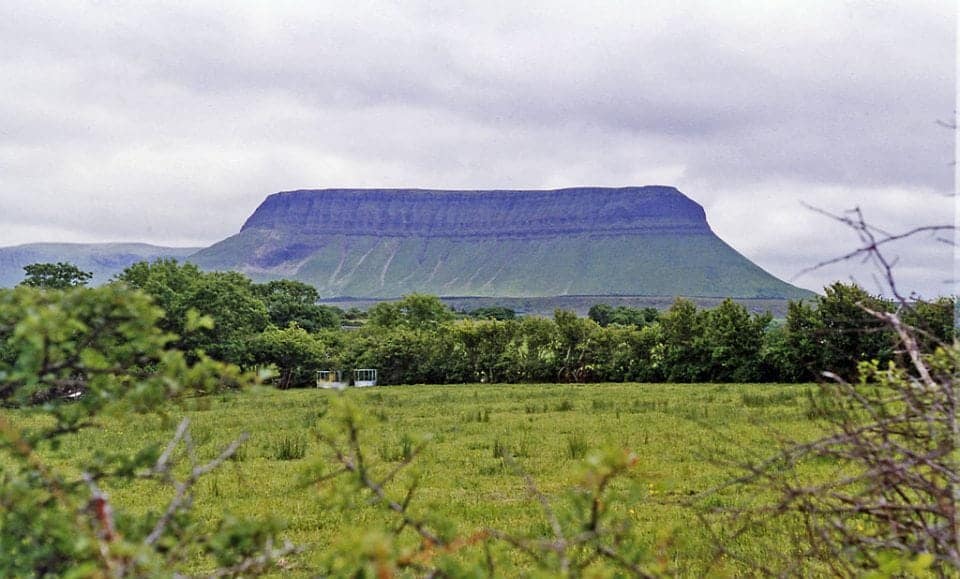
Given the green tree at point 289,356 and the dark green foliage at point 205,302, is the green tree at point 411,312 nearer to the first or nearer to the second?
the dark green foliage at point 205,302

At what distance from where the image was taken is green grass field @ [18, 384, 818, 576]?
7910mm

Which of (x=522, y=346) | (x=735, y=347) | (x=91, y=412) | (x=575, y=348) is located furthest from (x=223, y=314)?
(x=91, y=412)

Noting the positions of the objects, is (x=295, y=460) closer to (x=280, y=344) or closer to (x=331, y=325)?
(x=280, y=344)

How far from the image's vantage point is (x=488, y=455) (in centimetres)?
1537

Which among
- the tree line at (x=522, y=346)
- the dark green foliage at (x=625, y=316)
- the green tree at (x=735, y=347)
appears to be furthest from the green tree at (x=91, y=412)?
the dark green foliage at (x=625, y=316)

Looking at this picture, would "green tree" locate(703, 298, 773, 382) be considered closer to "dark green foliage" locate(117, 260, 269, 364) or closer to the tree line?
the tree line

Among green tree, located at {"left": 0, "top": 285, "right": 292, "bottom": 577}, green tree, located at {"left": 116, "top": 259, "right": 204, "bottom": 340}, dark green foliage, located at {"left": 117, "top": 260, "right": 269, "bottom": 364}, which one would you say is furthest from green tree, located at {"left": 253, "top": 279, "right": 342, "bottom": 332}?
green tree, located at {"left": 0, "top": 285, "right": 292, "bottom": 577}

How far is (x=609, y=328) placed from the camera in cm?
4888

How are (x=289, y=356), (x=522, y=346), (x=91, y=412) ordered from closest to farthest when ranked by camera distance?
(x=91, y=412) < (x=522, y=346) < (x=289, y=356)

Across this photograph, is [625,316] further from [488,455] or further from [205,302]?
[488,455]

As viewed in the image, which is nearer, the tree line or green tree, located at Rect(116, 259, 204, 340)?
the tree line

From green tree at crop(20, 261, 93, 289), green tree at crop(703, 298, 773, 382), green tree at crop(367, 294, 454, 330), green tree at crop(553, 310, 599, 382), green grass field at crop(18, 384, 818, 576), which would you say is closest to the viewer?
green grass field at crop(18, 384, 818, 576)

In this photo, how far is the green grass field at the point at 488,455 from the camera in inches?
311

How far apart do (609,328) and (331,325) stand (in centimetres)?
4086
